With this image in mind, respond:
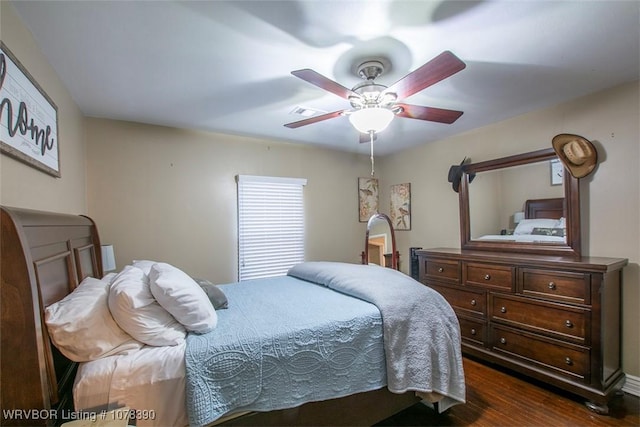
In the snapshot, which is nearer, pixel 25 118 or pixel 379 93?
pixel 25 118

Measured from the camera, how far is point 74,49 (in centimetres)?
166

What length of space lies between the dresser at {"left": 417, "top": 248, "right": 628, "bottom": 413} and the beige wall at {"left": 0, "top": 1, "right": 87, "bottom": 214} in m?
3.24

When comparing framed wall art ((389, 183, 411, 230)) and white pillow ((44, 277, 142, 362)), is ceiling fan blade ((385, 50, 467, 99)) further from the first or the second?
framed wall art ((389, 183, 411, 230))

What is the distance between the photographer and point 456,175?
10.9 feet

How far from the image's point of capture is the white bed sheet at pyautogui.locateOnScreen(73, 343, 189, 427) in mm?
1147

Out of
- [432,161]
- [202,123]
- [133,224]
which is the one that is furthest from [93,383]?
[432,161]

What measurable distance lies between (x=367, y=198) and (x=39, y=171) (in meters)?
3.63

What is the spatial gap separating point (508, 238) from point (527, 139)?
39.2 inches

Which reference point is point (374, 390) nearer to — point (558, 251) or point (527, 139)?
point (558, 251)

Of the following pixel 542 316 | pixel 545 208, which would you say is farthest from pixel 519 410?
pixel 545 208

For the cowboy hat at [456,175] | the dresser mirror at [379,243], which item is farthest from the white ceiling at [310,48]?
the dresser mirror at [379,243]

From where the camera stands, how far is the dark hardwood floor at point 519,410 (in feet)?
6.13

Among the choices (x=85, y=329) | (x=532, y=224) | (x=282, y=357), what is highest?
(x=532, y=224)

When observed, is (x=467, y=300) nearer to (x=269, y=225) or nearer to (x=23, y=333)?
(x=269, y=225)
